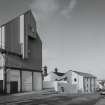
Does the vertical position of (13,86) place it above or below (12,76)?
below

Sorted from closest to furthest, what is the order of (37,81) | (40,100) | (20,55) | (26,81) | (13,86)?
(40,100)
(13,86)
(20,55)
(26,81)
(37,81)

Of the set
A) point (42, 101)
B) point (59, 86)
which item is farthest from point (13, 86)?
point (59, 86)

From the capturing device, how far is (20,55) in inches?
1721

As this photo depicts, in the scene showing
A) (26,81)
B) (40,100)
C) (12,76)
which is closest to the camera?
(40,100)

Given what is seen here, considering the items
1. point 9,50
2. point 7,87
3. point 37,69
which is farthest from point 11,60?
point 37,69

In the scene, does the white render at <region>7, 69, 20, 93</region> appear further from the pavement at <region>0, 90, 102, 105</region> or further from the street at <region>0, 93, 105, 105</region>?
the street at <region>0, 93, 105, 105</region>

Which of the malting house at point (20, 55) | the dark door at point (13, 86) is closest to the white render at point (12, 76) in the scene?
the malting house at point (20, 55)

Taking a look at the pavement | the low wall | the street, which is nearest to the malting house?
the pavement

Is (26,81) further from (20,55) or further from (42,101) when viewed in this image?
(42,101)

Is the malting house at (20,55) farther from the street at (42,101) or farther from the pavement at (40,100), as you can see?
the street at (42,101)

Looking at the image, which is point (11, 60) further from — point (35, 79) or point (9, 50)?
point (35, 79)

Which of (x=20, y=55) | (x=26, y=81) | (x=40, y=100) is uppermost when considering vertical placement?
(x=20, y=55)

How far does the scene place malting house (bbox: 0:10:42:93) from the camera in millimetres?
38438

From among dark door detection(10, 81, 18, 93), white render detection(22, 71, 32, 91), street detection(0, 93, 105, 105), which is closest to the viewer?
street detection(0, 93, 105, 105)
